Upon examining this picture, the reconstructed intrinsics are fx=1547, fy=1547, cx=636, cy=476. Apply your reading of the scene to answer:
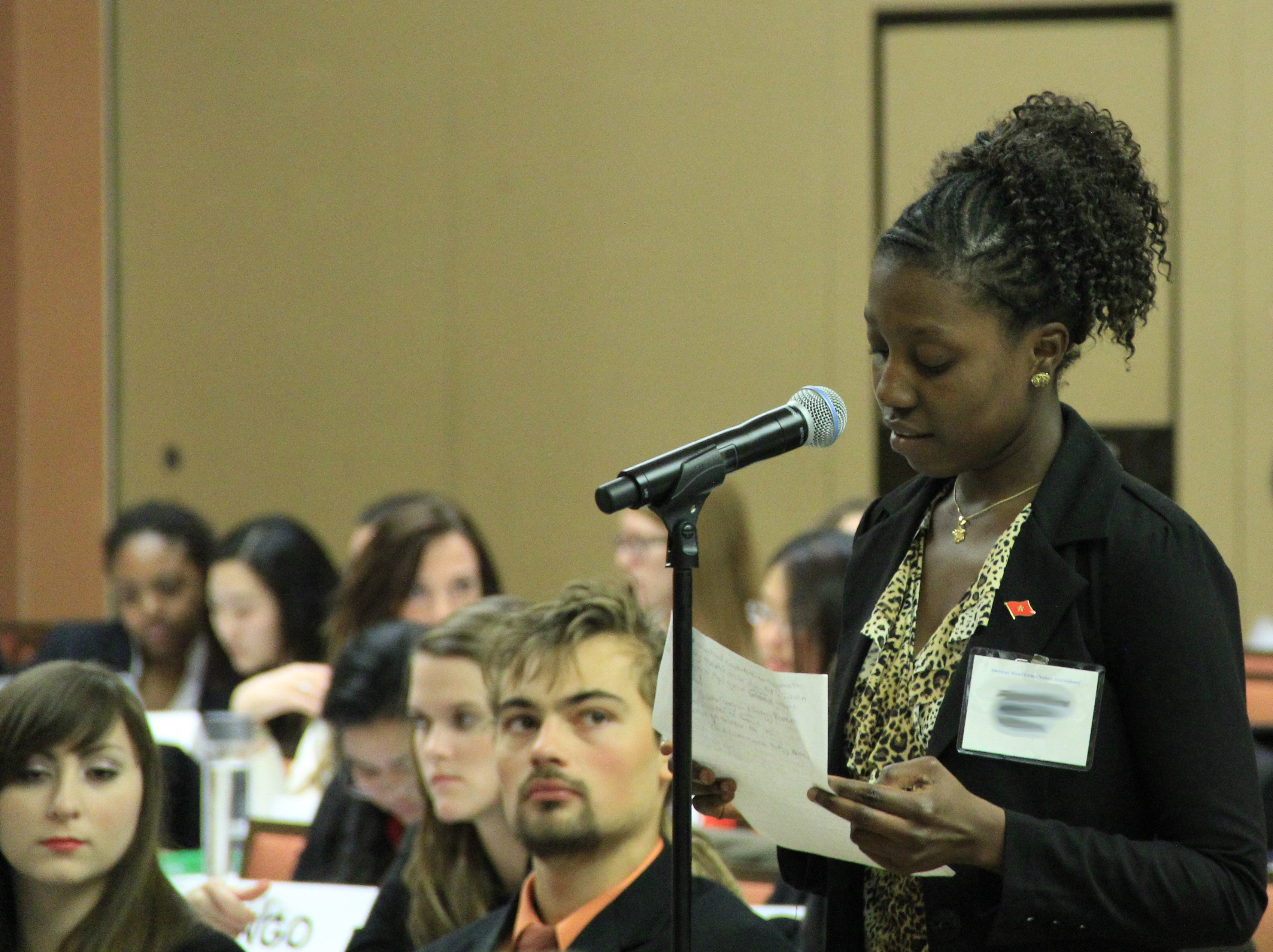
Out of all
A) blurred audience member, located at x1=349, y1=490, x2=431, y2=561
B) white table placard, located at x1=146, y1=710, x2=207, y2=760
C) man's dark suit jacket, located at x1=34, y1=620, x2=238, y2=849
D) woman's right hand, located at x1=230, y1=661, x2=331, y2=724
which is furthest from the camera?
man's dark suit jacket, located at x1=34, y1=620, x2=238, y2=849

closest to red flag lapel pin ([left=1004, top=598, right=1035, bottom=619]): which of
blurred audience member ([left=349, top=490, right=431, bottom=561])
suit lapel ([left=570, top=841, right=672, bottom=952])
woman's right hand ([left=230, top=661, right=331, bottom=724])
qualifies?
suit lapel ([left=570, top=841, right=672, bottom=952])

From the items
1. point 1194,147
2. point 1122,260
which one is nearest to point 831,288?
point 1194,147

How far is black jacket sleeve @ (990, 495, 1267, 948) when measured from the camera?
1.16m

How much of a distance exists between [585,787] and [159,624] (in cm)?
310

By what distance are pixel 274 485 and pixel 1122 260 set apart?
5351mm

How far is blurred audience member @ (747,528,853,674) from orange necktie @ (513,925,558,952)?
4.34ft

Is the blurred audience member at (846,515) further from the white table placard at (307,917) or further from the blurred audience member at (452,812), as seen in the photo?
the white table placard at (307,917)

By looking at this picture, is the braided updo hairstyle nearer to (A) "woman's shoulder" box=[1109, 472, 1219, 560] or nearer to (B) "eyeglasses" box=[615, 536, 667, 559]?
(A) "woman's shoulder" box=[1109, 472, 1219, 560]

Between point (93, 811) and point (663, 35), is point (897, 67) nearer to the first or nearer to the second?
point (663, 35)

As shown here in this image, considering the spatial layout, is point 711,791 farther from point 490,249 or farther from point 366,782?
point 490,249

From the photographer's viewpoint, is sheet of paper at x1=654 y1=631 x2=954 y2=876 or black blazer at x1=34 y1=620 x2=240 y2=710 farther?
black blazer at x1=34 y1=620 x2=240 y2=710

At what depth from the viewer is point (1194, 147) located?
18.5 feet

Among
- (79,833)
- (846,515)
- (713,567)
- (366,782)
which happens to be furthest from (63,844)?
(846,515)

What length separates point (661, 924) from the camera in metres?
1.93
